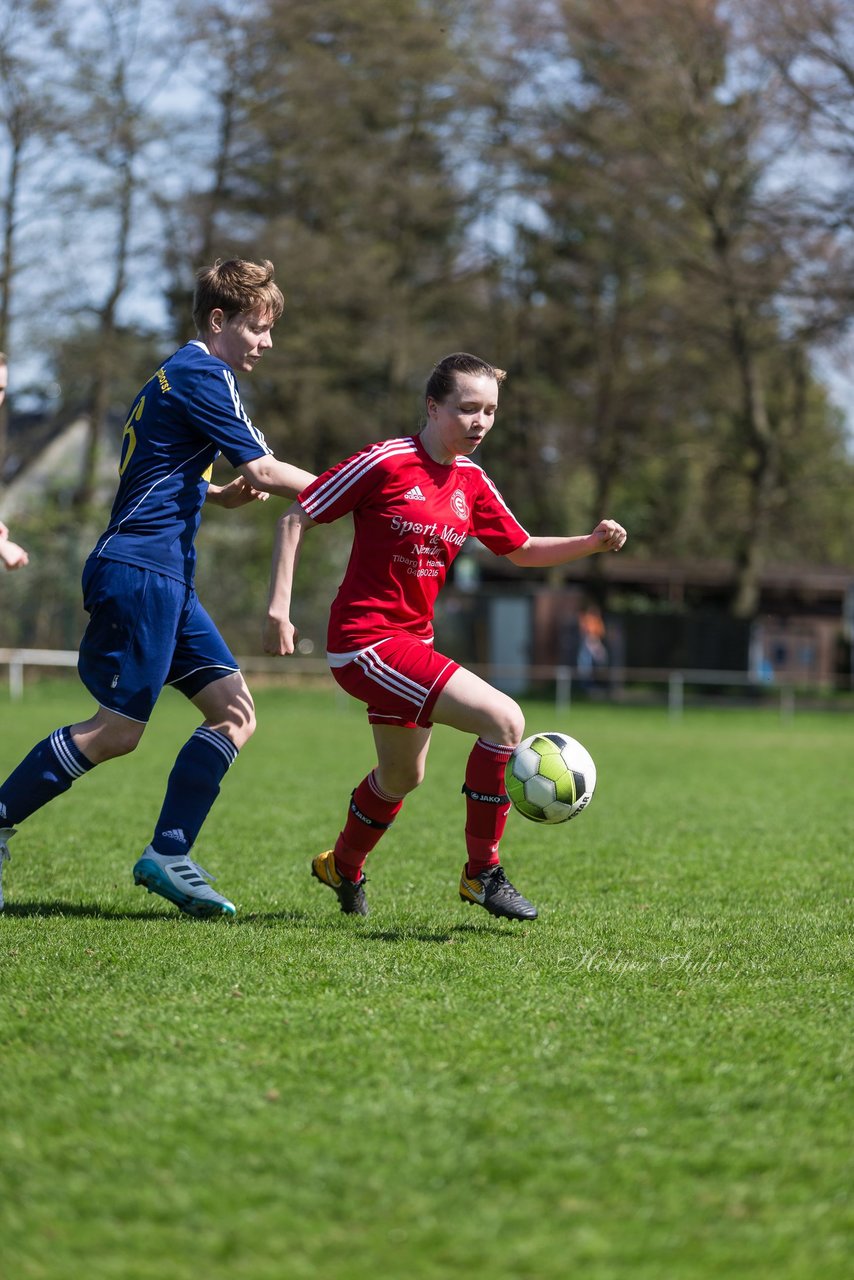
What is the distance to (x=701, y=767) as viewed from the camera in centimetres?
1454

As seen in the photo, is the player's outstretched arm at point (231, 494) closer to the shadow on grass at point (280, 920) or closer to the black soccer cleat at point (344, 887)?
the black soccer cleat at point (344, 887)

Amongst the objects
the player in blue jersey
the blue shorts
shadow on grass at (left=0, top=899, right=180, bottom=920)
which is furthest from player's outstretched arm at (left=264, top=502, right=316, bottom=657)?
shadow on grass at (left=0, top=899, right=180, bottom=920)

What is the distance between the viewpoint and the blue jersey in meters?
5.13

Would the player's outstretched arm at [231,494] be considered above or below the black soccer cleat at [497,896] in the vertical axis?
above

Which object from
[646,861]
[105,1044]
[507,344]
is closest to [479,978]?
[105,1044]

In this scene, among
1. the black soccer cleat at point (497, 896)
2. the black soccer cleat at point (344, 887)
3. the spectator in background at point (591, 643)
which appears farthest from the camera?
the spectator in background at point (591, 643)

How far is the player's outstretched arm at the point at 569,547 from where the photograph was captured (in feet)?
17.7

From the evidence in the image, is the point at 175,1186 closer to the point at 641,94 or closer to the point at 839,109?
the point at 839,109

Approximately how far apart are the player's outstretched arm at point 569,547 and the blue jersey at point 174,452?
1169mm

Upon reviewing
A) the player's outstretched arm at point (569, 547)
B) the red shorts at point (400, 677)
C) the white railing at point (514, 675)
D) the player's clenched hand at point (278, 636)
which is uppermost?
the player's outstretched arm at point (569, 547)

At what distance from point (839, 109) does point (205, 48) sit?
12.2 meters

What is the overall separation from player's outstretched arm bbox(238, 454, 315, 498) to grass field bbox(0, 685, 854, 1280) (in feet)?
5.11

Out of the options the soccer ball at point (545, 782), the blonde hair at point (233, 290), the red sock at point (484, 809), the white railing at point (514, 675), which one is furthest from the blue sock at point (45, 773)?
the white railing at point (514, 675)

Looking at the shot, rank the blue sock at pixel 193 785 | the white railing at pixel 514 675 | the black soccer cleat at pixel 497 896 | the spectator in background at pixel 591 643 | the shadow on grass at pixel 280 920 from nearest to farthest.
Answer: the shadow on grass at pixel 280 920 < the black soccer cleat at pixel 497 896 < the blue sock at pixel 193 785 < the white railing at pixel 514 675 < the spectator in background at pixel 591 643
